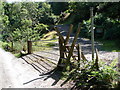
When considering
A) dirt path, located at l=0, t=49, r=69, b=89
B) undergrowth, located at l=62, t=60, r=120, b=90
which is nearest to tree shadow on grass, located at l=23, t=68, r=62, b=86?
dirt path, located at l=0, t=49, r=69, b=89

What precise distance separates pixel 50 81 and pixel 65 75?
53 centimetres

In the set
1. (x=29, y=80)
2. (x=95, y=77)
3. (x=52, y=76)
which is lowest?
(x=29, y=80)

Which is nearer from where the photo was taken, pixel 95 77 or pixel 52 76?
pixel 95 77

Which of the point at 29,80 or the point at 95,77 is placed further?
the point at 29,80

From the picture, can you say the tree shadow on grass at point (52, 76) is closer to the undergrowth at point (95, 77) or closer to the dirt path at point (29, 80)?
the dirt path at point (29, 80)

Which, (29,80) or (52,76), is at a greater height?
(52,76)

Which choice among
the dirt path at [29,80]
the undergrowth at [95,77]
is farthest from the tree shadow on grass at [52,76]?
the undergrowth at [95,77]

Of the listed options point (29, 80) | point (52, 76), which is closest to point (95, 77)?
point (52, 76)

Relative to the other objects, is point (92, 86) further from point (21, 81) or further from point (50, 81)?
point (21, 81)

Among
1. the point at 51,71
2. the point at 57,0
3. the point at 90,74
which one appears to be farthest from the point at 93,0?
the point at 57,0

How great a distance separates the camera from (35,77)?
5559mm

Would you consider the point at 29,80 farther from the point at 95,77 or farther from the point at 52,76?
the point at 95,77

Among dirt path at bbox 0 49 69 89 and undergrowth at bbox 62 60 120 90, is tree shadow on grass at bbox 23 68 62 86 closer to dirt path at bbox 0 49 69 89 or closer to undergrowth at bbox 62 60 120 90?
dirt path at bbox 0 49 69 89

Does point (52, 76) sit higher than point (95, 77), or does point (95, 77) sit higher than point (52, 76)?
point (95, 77)
